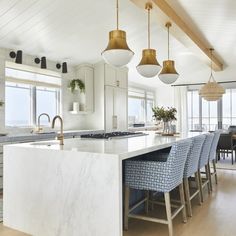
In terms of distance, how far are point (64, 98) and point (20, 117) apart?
4.11 feet

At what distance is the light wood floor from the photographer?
8.72ft

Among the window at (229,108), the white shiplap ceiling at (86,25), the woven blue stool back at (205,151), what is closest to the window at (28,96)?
the white shiplap ceiling at (86,25)

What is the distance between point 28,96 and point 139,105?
16.0ft

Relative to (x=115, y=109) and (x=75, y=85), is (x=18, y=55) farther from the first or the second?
(x=115, y=109)

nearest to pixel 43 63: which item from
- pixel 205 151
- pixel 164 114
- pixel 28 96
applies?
pixel 28 96

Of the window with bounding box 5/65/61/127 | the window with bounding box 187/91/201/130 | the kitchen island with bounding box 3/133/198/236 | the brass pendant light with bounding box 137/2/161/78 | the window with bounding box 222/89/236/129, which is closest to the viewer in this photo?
the kitchen island with bounding box 3/133/198/236

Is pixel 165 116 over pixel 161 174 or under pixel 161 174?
over

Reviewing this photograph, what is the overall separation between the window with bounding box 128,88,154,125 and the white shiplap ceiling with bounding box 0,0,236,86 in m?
2.94

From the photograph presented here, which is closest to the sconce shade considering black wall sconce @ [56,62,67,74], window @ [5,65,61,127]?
window @ [5,65,61,127]

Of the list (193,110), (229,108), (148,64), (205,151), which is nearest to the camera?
(148,64)

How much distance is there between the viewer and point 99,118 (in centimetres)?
670

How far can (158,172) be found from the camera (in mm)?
2455

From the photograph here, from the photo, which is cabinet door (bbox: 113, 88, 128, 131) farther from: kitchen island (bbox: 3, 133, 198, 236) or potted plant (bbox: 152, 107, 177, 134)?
kitchen island (bbox: 3, 133, 198, 236)

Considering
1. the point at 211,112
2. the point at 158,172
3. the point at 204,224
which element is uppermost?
the point at 211,112
